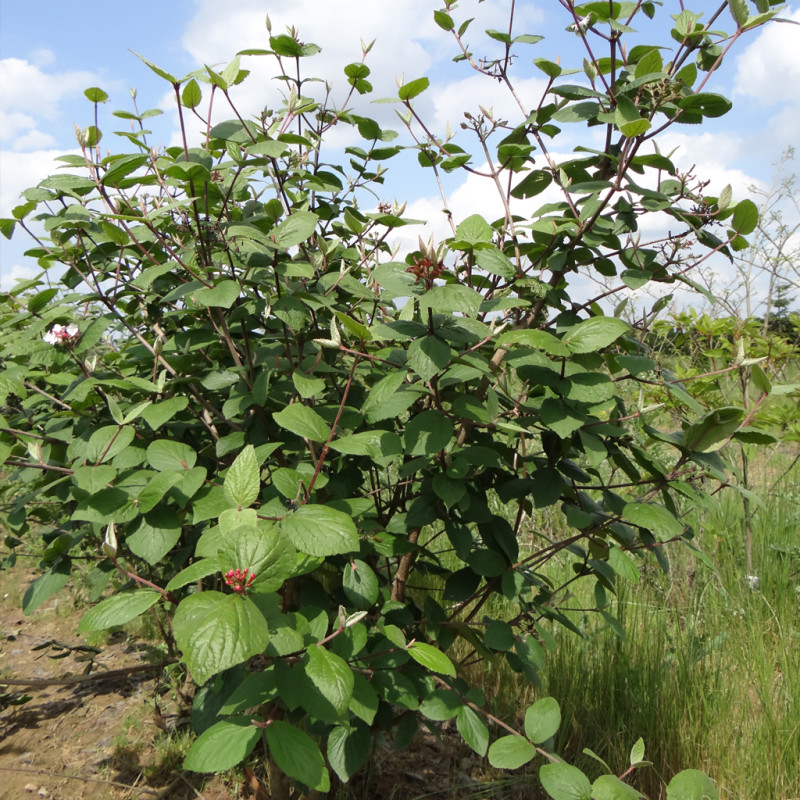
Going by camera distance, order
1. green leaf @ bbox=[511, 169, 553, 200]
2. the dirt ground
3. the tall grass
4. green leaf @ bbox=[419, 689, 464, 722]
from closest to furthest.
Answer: green leaf @ bbox=[419, 689, 464, 722], green leaf @ bbox=[511, 169, 553, 200], the tall grass, the dirt ground

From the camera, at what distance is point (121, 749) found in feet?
7.91

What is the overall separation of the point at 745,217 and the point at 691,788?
1.15 meters

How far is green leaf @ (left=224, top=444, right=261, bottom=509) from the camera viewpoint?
1104 mm

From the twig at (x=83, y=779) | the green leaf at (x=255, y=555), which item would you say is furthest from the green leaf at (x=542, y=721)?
the twig at (x=83, y=779)

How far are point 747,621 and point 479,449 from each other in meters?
2.07

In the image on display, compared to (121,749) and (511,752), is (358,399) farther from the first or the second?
(121,749)

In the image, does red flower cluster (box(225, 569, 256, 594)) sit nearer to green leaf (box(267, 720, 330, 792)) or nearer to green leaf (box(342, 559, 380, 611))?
green leaf (box(267, 720, 330, 792))

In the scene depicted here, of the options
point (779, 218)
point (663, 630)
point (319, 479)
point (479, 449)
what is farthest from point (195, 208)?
point (779, 218)

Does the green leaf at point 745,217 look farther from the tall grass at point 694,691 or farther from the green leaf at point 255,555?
the green leaf at point 255,555

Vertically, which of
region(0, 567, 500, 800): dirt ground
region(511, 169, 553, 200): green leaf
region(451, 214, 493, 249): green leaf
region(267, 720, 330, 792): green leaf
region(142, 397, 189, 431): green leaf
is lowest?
region(0, 567, 500, 800): dirt ground

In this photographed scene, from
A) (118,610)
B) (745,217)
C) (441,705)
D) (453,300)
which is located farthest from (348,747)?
(745,217)

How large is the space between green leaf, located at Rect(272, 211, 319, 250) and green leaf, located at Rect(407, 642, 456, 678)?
2.73 feet

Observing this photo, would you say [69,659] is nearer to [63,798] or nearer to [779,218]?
[63,798]

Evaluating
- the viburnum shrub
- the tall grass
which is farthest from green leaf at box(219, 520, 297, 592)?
the tall grass
